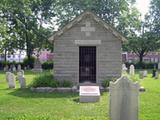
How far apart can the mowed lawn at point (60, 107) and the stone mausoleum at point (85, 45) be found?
3.56 meters

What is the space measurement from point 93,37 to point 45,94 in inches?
218

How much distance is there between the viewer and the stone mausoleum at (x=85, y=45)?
25016 millimetres

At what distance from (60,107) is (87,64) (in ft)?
31.7

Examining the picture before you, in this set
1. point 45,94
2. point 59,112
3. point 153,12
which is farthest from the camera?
point 153,12

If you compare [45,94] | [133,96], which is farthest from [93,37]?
[133,96]

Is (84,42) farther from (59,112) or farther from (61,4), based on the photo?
(61,4)

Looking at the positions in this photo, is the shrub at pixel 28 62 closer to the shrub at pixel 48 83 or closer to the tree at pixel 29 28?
the tree at pixel 29 28

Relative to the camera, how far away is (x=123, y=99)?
1021cm

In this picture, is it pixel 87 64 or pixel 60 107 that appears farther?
pixel 87 64

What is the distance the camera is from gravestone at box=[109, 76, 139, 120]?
10.2 m

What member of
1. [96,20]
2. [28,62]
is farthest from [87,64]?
[28,62]

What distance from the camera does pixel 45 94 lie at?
2158 cm

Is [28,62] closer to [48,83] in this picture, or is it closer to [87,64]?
[87,64]

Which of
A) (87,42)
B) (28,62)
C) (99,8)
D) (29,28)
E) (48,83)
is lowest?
(48,83)
